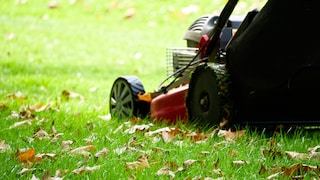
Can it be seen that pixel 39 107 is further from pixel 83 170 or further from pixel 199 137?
pixel 83 170

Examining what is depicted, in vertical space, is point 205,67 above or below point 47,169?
above

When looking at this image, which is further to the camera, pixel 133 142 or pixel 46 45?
pixel 46 45

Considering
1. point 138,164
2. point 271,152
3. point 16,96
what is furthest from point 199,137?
point 16,96

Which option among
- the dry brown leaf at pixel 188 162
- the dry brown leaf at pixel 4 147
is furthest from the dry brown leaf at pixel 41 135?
the dry brown leaf at pixel 188 162

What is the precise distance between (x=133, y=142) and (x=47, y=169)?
85 cm

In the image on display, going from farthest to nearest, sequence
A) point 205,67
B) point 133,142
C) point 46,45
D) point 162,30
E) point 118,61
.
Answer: point 162,30 < point 46,45 < point 118,61 < point 205,67 < point 133,142

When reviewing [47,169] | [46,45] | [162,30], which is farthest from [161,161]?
[162,30]

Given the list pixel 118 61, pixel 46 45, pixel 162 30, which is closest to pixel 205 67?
pixel 118 61

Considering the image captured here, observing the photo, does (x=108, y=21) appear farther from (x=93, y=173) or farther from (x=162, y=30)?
(x=93, y=173)

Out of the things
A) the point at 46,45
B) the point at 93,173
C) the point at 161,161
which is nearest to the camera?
the point at 93,173

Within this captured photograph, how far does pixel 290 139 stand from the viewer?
15.6ft

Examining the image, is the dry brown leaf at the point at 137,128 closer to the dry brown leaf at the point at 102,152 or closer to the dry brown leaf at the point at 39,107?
the dry brown leaf at the point at 102,152

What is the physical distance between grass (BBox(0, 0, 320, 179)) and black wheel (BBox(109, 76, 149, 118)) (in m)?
0.17

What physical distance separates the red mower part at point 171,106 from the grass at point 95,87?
0.14 metres
